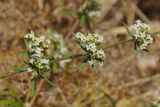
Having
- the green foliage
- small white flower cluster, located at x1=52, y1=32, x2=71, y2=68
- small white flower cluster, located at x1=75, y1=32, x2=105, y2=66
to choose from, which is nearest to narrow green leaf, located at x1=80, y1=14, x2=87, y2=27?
small white flower cluster, located at x1=52, y1=32, x2=71, y2=68

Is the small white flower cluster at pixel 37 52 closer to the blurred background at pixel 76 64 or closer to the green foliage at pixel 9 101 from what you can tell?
the green foliage at pixel 9 101

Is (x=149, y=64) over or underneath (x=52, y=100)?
over

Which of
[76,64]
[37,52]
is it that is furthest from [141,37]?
[76,64]

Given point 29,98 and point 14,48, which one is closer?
point 29,98

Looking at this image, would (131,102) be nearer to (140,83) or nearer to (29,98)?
(140,83)

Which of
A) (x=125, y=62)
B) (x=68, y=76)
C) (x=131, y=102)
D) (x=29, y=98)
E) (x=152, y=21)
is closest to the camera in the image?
(x=29, y=98)

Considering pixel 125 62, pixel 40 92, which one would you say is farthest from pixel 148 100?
pixel 40 92

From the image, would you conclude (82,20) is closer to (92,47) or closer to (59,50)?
(59,50)
